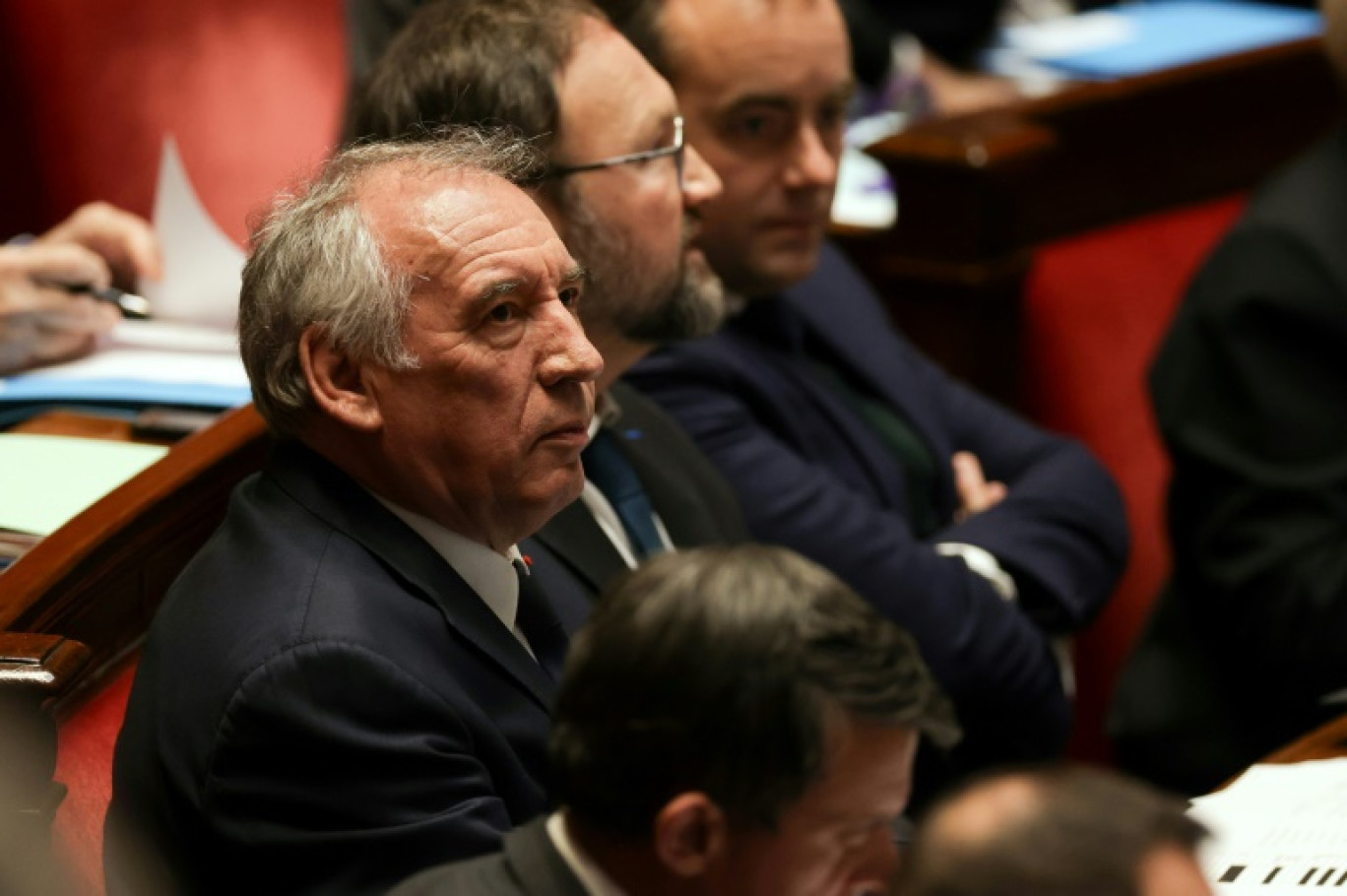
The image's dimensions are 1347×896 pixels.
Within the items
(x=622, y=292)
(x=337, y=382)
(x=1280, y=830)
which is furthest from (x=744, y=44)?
(x=1280, y=830)

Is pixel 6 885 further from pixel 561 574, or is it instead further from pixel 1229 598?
pixel 1229 598

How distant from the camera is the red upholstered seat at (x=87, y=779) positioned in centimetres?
172

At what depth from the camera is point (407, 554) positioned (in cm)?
168

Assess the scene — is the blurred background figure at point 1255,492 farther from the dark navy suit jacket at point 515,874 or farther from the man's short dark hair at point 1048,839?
the man's short dark hair at point 1048,839

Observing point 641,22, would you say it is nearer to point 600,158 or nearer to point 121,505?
point 600,158

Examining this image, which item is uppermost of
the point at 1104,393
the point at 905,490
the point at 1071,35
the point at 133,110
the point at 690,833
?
the point at 690,833

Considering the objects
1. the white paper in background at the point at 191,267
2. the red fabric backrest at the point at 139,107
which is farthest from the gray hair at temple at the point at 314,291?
the red fabric backrest at the point at 139,107

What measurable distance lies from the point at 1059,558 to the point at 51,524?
1.41 m

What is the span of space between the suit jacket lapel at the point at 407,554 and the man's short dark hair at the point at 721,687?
38 centimetres

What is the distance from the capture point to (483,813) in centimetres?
157

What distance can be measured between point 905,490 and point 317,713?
141 cm

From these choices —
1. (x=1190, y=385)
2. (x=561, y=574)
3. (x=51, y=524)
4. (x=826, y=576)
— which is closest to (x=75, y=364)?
(x=51, y=524)

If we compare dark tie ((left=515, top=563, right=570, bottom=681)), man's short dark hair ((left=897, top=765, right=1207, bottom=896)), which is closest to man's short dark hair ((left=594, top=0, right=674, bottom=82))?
dark tie ((left=515, top=563, right=570, bottom=681))

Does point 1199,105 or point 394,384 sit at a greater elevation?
point 394,384
